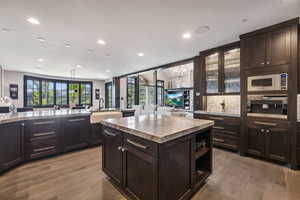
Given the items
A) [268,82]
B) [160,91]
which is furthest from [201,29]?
[160,91]

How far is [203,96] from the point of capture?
3.78 meters

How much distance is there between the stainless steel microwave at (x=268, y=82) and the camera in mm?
2402

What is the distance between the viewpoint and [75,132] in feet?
10.1

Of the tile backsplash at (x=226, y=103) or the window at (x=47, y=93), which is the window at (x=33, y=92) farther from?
the tile backsplash at (x=226, y=103)

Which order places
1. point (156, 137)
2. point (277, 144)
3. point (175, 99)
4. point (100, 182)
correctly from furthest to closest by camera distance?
point (175, 99)
point (277, 144)
point (100, 182)
point (156, 137)

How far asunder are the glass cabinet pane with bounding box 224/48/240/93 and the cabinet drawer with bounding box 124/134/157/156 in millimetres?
2887

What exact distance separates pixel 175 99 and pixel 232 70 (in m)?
5.49

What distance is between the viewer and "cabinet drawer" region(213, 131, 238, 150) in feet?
9.71

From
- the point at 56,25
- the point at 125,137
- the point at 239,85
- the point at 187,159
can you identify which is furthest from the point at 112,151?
the point at 239,85

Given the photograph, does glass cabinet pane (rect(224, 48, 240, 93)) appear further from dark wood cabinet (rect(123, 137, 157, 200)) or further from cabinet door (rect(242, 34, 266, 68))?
dark wood cabinet (rect(123, 137, 157, 200))

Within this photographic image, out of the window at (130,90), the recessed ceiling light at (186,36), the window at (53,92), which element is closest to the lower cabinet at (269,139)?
the recessed ceiling light at (186,36)

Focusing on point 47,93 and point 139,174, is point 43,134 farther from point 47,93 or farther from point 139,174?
point 47,93

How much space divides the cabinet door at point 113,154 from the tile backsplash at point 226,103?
3.04 m

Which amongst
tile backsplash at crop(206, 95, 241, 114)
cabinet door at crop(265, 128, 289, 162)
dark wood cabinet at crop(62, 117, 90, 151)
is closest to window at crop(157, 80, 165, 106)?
tile backsplash at crop(206, 95, 241, 114)
